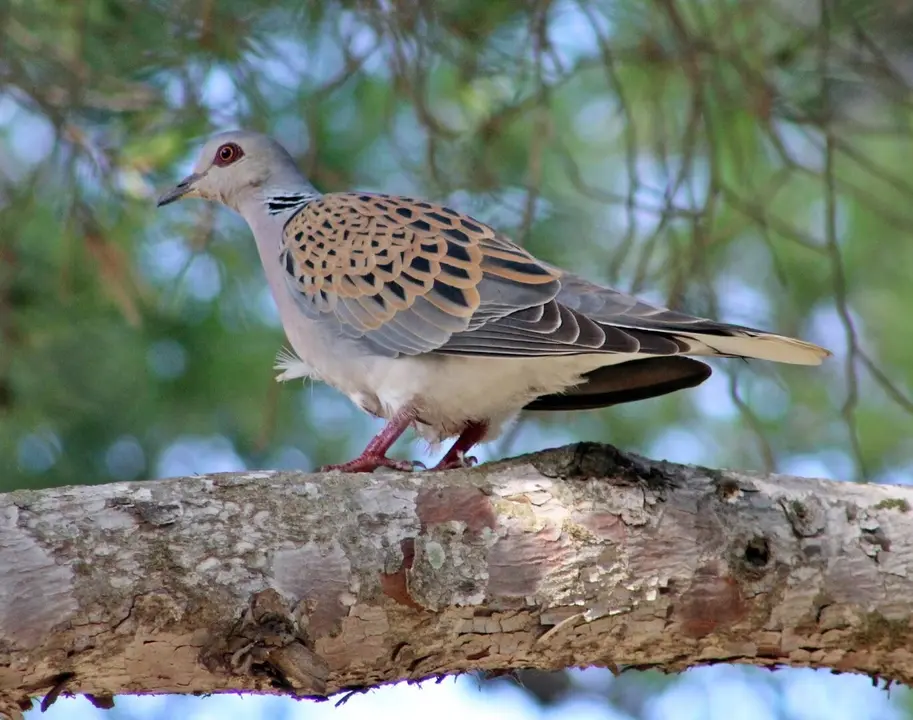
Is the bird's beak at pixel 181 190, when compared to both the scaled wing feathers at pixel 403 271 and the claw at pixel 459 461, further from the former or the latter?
the claw at pixel 459 461

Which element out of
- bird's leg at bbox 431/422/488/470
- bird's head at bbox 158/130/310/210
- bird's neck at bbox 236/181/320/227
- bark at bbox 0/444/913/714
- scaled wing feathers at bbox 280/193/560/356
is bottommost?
bark at bbox 0/444/913/714

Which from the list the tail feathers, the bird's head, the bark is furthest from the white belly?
the bird's head

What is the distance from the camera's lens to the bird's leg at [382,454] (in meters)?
2.77

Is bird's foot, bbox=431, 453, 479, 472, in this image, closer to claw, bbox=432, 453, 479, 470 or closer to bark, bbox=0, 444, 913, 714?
claw, bbox=432, 453, 479, 470

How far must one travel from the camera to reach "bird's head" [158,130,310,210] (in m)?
3.58

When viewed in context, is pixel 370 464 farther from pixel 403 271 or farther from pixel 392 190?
pixel 392 190

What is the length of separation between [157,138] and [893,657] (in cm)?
289

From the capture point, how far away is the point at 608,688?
16.3ft

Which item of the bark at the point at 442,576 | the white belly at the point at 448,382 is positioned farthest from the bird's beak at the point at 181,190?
the bark at the point at 442,576

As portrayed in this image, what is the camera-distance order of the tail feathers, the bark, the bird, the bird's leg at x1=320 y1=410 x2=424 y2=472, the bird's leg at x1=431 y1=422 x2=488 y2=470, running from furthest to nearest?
1. the bird's leg at x1=431 y1=422 x2=488 y2=470
2. the bird's leg at x1=320 y1=410 x2=424 y2=472
3. the bird
4. the tail feathers
5. the bark

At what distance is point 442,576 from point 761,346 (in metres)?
0.84

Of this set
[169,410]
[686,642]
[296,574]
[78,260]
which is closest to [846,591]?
[686,642]

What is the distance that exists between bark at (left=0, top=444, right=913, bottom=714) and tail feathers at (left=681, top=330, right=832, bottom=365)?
0.26m

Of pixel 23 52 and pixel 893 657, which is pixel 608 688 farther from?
pixel 23 52
